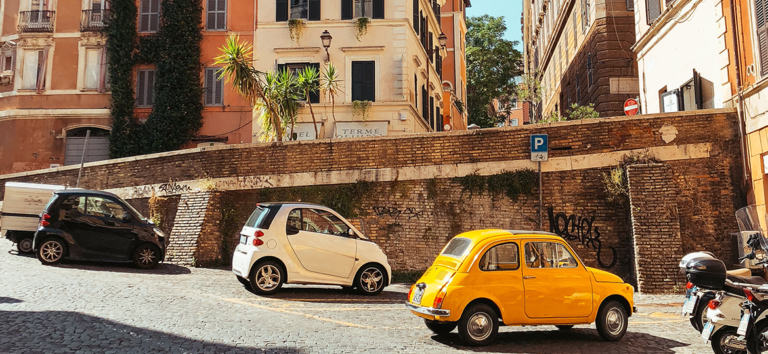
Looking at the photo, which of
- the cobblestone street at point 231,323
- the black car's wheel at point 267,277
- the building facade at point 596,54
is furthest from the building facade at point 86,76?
the cobblestone street at point 231,323

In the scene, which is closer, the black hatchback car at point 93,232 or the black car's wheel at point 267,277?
the black car's wheel at point 267,277

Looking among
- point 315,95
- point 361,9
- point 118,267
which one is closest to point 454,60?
point 361,9

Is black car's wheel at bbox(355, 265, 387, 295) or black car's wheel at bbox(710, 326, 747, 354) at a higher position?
black car's wheel at bbox(355, 265, 387, 295)

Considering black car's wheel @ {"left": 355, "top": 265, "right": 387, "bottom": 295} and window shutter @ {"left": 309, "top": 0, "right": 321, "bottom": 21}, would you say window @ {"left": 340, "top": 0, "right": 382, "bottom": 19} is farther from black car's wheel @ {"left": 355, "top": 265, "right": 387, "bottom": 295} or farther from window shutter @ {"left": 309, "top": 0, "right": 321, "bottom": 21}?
black car's wheel @ {"left": 355, "top": 265, "right": 387, "bottom": 295}

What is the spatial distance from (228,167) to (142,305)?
7.13 m

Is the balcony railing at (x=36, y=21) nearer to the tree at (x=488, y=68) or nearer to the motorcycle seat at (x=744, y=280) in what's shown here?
the tree at (x=488, y=68)

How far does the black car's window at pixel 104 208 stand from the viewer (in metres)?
13.0

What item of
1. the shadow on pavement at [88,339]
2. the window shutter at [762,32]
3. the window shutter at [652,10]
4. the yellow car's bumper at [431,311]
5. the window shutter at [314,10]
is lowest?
the shadow on pavement at [88,339]

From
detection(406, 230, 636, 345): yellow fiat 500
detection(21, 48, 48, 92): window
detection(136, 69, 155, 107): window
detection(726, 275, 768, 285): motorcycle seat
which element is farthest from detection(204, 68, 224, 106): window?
detection(726, 275, 768, 285): motorcycle seat

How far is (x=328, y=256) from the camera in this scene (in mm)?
10828

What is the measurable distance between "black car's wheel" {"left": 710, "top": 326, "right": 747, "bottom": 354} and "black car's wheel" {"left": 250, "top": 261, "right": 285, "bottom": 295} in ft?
21.9

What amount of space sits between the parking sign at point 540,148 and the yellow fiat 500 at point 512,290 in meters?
5.97

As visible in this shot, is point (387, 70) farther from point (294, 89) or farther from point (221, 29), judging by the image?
point (221, 29)

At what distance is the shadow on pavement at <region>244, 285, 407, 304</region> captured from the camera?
34.2 ft
